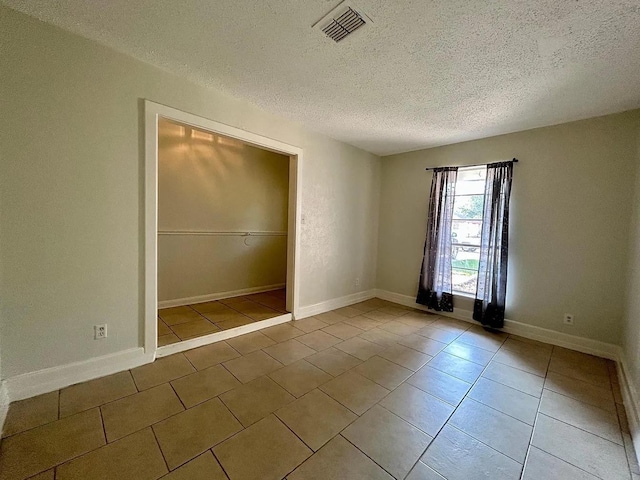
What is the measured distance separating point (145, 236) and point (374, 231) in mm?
3469

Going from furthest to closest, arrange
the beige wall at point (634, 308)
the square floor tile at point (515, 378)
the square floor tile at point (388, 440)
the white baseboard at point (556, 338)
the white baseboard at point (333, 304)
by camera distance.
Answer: the white baseboard at point (333, 304) → the white baseboard at point (556, 338) → the square floor tile at point (515, 378) → the beige wall at point (634, 308) → the square floor tile at point (388, 440)

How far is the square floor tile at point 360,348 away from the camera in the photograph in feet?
8.11

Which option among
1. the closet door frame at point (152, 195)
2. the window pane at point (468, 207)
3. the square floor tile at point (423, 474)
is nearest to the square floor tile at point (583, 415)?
the square floor tile at point (423, 474)

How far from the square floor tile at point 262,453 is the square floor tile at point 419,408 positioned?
2.30 feet

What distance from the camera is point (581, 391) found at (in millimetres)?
1999

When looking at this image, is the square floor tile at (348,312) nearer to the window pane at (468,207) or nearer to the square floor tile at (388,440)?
the square floor tile at (388,440)

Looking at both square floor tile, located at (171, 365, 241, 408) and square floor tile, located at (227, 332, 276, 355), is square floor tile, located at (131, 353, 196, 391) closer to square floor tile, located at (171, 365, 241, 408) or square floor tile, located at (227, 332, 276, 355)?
square floor tile, located at (171, 365, 241, 408)

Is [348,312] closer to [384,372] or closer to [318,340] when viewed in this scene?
[318,340]

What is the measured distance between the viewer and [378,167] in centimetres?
450

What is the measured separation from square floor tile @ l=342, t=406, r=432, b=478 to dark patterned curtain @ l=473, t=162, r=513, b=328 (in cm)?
233

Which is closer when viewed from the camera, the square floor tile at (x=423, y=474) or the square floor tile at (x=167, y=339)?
the square floor tile at (x=423, y=474)

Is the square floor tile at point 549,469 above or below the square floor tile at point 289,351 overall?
above

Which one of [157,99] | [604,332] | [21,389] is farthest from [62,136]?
[604,332]

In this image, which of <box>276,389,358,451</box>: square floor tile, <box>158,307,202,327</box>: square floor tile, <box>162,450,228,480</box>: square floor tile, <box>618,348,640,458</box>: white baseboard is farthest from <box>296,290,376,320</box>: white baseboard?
<box>618,348,640,458</box>: white baseboard
